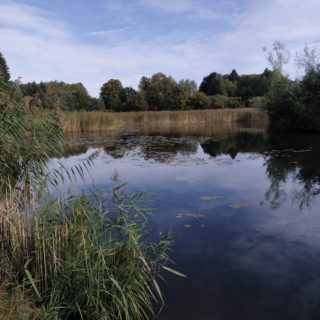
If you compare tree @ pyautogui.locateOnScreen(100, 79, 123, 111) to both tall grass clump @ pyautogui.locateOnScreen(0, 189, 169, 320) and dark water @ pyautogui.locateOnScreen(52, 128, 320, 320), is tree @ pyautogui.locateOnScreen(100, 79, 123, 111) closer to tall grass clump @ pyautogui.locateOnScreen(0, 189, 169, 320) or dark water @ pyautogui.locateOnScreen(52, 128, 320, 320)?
dark water @ pyautogui.locateOnScreen(52, 128, 320, 320)

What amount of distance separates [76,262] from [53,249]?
313 millimetres

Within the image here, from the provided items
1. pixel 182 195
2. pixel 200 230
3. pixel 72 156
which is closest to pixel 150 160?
pixel 72 156

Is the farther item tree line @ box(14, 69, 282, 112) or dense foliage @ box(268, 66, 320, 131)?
tree line @ box(14, 69, 282, 112)

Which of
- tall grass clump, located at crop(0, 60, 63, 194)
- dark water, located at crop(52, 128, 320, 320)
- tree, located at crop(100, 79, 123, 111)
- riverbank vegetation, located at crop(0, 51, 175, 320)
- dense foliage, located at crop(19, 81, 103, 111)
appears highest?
tree, located at crop(100, 79, 123, 111)

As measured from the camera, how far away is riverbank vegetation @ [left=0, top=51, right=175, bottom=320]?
3.43 meters

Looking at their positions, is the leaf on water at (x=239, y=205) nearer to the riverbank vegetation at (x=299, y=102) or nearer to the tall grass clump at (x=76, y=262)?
the tall grass clump at (x=76, y=262)

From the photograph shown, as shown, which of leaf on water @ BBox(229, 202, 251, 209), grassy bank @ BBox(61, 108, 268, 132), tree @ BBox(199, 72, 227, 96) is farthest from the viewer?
tree @ BBox(199, 72, 227, 96)

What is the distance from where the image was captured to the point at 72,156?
47.2ft

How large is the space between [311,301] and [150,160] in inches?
374

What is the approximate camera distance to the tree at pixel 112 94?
54.1m

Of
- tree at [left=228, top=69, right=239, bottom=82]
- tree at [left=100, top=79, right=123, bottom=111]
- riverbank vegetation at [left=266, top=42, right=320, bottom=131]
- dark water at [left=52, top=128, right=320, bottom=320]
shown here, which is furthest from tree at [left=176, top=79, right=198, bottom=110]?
dark water at [left=52, top=128, right=320, bottom=320]

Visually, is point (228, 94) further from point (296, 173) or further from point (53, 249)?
point (53, 249)

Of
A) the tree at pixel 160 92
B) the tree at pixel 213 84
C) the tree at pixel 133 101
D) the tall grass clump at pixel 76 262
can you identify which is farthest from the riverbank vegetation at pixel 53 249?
the tree at pixel 213 84

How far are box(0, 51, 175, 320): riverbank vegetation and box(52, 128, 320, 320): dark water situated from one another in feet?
2.03
